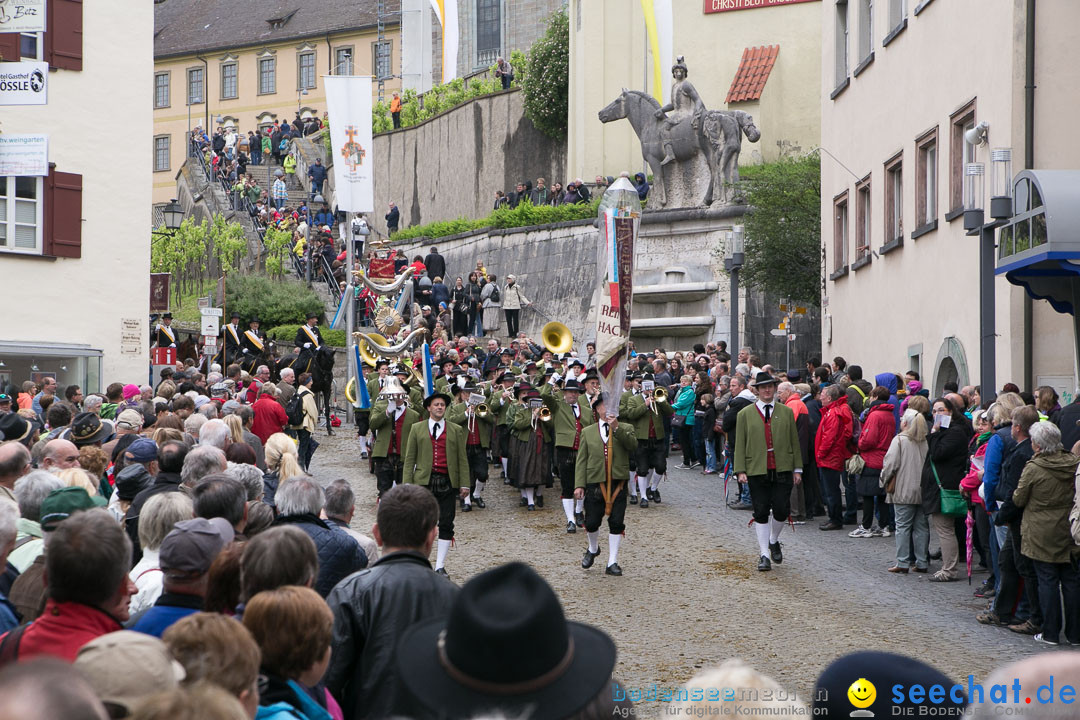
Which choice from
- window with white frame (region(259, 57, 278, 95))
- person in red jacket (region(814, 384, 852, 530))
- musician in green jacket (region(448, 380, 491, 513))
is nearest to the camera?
person in red jacket (region(814, 384, 852, 530))

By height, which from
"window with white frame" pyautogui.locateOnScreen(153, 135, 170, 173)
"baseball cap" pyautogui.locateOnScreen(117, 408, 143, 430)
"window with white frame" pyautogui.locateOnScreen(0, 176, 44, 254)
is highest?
"window with white frame" pyautogui.locateOnScreen(153, 135, 170, 173)

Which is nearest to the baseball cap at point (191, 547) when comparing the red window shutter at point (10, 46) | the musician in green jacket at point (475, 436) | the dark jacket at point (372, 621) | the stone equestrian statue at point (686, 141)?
the dark jacket at point (372, 621)

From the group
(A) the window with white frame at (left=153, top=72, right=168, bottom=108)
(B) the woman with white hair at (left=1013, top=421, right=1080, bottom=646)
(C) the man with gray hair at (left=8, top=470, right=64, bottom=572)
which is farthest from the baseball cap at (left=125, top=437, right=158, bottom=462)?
(A) the window with white frame at (left=153, top=72, right=168, bottom=108)

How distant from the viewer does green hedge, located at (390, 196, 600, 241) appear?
126 ft

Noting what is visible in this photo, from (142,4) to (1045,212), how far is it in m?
18.0

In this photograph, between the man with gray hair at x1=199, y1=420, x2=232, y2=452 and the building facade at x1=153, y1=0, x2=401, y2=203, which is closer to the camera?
the man with gray hair at x1=199, y1=420, x2=232, y2=452

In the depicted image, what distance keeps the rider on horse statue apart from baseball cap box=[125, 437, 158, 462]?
25035mm

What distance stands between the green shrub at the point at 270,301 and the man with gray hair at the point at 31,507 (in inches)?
1162

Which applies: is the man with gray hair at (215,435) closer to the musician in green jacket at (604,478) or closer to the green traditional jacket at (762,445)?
the musician in green jacket at (604,478)

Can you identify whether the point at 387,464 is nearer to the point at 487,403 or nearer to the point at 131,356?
the point at 487,403

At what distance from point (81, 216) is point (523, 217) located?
17136 mm

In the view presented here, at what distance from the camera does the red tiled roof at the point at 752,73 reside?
3903 cm

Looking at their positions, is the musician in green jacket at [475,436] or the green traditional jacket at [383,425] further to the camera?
the musician in green jacket at [475,436]

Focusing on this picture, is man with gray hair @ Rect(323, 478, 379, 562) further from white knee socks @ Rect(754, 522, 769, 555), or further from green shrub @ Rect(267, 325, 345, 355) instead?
green shrub @ Rect(267, 325, 345, 355)
